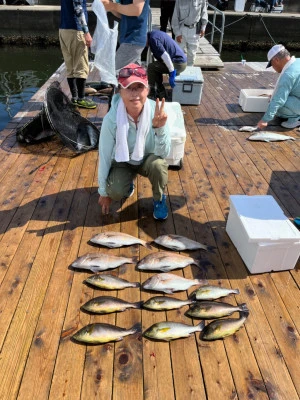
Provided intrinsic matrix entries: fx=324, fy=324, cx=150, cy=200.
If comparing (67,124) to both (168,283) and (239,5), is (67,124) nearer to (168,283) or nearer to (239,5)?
(168,283)

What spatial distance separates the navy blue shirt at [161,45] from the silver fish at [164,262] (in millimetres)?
3880

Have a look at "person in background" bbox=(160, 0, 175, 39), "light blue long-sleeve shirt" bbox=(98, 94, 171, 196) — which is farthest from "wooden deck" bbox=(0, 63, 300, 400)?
"person in background" bbox=(160, 0, 175, 39)

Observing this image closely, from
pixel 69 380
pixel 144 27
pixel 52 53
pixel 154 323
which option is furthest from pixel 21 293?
pixel 52 53

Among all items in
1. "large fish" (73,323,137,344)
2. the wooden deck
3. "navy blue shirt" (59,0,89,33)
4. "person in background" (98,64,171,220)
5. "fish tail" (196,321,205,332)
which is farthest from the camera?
"navy blue shirt" (59,0,89,33)

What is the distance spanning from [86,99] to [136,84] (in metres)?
3.80

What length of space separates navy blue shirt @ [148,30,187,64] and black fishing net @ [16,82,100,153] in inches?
69.1

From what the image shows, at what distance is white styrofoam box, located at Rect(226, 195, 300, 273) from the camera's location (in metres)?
2.64

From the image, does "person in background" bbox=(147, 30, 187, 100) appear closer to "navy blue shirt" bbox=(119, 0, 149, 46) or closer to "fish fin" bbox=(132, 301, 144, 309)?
"navy blue shirt" bbox=(119, 0, 149, 46)

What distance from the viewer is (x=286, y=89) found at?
16.7ft

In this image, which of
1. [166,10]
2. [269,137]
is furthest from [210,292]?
[166,10]

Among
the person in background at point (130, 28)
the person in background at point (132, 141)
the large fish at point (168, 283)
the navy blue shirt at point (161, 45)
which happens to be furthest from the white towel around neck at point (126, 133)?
the navy blue shirt at point (161, 45)

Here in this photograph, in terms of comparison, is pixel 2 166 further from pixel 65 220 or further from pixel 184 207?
pixel 184 207

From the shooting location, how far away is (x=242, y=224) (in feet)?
9.20

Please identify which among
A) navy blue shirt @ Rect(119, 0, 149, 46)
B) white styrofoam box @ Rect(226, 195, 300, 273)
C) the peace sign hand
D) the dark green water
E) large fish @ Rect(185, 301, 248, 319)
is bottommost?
the dark green water
